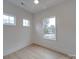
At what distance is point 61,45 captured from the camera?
159 inches

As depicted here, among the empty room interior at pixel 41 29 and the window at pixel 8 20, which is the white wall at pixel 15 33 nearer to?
the empty room interior at pixel 41 29

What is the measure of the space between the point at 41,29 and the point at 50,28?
832 mm

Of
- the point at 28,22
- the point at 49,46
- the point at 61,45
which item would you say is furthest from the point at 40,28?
the point at 61,45

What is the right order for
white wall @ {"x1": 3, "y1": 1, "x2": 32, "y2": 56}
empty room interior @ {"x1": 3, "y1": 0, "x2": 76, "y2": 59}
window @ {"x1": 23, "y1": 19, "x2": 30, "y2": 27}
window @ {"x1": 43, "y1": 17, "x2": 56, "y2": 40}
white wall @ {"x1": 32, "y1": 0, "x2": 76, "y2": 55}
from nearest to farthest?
white wall @ {"x1": 32, "y1": 0, "x2": 76, "y2": 55}
empty room interior @ {"x1": 3, "y1": 0, "x2": 76, "y2": 59}
white wall @ {"x1": 3, "y1": 1, "x2": 32, "y2": 56}
window @ {"x1": 43, "y1": 17, "x2": 56, "y2": 40}
window @ {"x1": 23, "y1": 19, "x2": 30, "y2": 27}

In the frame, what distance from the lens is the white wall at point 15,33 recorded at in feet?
12.7

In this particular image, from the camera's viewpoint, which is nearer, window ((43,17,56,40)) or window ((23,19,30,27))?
window ((43,17,56,40))

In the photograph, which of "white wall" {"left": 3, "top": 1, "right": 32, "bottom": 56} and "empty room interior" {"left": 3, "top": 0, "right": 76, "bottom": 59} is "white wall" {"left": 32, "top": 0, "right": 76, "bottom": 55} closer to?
"empty room interior" {"left": 3, "top": 0, "right": 76, "bottom": 59}

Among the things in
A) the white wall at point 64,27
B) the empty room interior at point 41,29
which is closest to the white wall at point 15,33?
the empty room interior at point 41,29

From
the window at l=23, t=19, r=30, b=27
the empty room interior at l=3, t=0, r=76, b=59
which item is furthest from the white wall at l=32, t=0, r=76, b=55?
the window at l=23, t=19, r=30, b=27

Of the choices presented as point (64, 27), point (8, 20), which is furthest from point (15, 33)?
point (64, 27)

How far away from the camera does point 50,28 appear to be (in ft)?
16.0

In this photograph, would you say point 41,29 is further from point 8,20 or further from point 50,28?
point 8,20

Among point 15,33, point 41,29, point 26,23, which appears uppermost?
point 26,23

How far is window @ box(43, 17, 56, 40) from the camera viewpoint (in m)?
4.58
